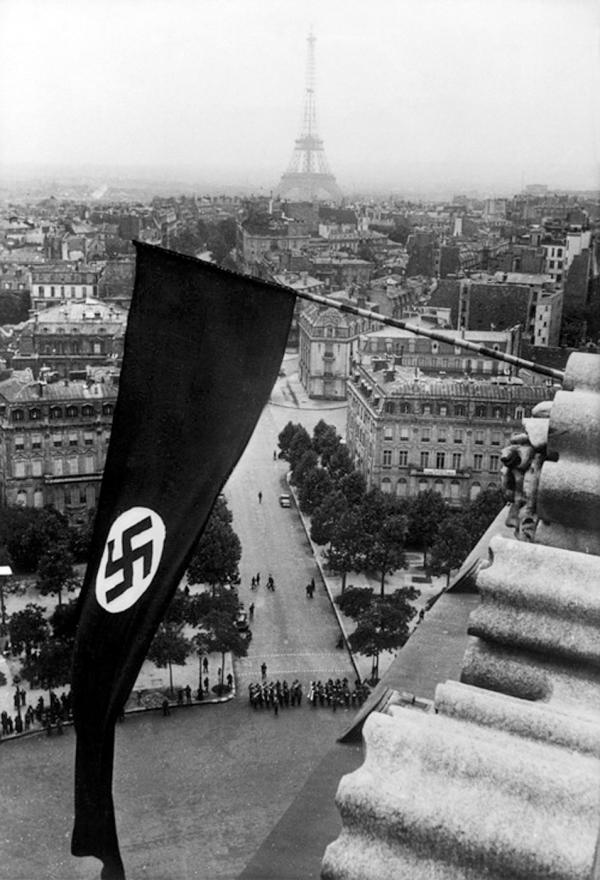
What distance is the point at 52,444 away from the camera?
48062 mm

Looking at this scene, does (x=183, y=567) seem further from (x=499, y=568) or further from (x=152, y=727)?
(x=152, y=727)

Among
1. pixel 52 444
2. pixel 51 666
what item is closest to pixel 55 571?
pixel 51 666

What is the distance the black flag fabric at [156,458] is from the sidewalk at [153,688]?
20412 mm

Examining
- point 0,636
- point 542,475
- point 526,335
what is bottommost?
point 0,636

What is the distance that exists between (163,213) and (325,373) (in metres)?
111

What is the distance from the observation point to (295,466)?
5547cm

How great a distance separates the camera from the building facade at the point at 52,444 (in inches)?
1874

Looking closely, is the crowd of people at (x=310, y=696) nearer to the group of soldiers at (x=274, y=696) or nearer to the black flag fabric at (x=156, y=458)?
the group of soldiers at (x=274, y=696)

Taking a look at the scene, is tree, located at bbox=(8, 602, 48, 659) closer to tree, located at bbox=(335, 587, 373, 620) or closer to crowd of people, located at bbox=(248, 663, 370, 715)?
crowd of people, located at bbox=(248, 663, 370, 715)

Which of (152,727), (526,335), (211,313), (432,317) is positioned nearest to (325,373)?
(432,317)

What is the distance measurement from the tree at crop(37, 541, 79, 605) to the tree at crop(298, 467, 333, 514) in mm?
14390

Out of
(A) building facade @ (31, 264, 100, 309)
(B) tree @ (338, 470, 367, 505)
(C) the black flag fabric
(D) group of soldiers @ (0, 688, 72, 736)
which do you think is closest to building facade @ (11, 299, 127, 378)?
(B) tree @ (338, 470, 367, 505)

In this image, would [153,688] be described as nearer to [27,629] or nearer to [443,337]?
[27,629]

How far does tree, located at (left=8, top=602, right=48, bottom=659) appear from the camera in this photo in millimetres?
32250
